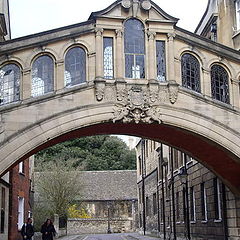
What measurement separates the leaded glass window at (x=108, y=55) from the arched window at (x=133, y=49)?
21.8 inches

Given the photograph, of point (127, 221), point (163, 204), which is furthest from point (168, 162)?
point (127, 221)

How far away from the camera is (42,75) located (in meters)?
18.6

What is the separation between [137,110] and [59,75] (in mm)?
3030

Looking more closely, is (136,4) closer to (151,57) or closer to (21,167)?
(151,57)

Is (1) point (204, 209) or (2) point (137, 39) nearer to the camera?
(2) point (137, 39)

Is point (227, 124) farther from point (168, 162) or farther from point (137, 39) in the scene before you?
point (168, 162)

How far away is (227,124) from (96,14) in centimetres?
625

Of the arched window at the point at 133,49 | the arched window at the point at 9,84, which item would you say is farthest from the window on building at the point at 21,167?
the arched window at the point at 133,49

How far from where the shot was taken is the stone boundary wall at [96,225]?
54.4 metres

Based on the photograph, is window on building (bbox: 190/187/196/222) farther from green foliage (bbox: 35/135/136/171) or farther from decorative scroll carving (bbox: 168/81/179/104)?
green foliage (bbox: 35/135/136/171)

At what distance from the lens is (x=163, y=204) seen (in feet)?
125

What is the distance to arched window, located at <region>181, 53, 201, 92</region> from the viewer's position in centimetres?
1962

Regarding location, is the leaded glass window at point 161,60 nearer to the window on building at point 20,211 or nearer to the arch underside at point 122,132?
the arch underside at point 122,132

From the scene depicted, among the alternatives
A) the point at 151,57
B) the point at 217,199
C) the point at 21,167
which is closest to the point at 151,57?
the point at 151,57
